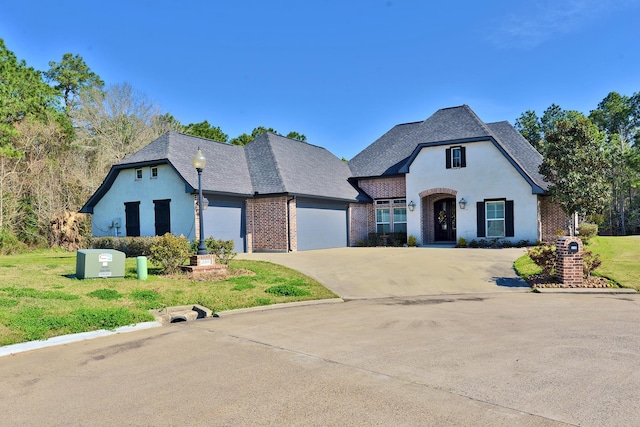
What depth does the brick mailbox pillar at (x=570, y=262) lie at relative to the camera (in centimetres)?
1168

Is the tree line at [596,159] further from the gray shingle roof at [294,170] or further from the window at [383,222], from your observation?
the gray shingle roof at [294,170]

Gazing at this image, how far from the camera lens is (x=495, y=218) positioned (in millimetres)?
22750

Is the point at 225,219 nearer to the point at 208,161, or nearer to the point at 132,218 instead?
the point at 208,161

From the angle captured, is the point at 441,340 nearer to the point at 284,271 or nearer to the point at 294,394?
the point at 294,394

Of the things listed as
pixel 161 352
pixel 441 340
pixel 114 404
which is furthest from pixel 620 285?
pixel 114 404

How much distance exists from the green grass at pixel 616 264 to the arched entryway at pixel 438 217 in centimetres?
824

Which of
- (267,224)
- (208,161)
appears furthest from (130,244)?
(267,224)

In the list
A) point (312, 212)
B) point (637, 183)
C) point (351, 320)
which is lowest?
point (351, 320)

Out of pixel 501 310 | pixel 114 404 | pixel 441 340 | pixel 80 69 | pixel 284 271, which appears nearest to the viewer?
pixel 114 404

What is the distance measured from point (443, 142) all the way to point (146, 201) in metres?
15.6

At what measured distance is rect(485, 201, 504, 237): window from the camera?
22609 millimetres

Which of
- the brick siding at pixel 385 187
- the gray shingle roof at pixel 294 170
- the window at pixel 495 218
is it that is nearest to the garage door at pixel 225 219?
the gray shingle roof at pixel 294 170

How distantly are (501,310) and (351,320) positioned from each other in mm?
3177

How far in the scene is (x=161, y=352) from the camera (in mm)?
6281
